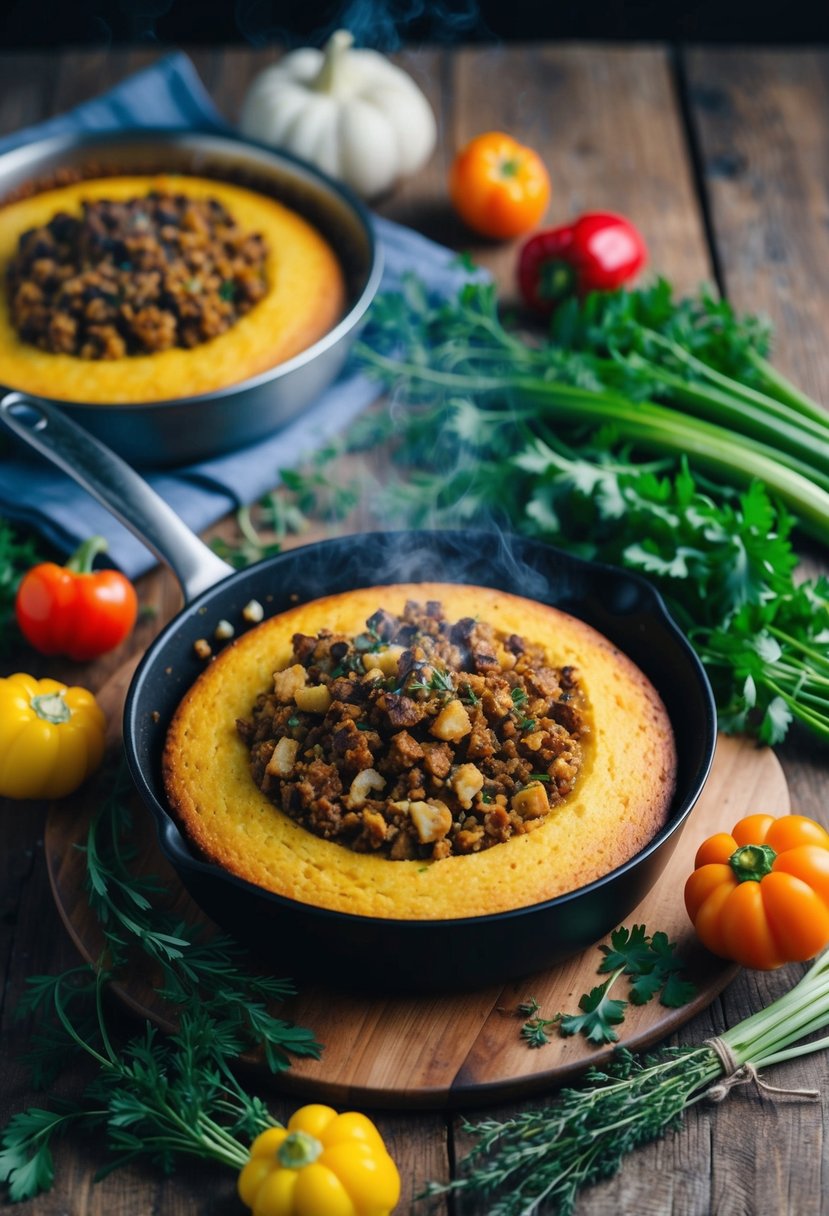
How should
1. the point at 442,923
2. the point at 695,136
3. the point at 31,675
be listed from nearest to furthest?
the point at 442,923
the point at 31,675
the point at 695,136

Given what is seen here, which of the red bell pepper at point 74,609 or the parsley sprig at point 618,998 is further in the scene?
the red bell pepper at point 74,609

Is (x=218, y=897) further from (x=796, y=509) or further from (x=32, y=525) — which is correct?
(x=796, y=509)

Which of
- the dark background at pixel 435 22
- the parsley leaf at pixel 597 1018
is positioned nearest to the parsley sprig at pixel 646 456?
the parsley leaf at pixel 597 1018

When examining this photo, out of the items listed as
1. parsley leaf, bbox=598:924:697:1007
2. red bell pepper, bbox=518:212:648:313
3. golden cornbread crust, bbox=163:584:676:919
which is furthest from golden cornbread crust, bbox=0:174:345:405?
parsley leaf, bbox=598:924:697:1007

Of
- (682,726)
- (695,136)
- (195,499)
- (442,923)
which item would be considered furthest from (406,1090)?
(695,136)

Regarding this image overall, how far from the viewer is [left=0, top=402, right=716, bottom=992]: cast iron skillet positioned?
3.26m

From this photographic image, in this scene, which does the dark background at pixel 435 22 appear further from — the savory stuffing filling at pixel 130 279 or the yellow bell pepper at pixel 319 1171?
the yellow bell pepper at pixel 319 1171

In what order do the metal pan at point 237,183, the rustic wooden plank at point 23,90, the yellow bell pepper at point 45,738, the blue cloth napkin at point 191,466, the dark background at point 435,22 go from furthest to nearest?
1. the dark background at point 435,22
2. the rustic wooden plank at point 23,90
3. the blue cloth napkin at point 191,466
4. the metal pan at point 237,183
5. the yellow bell pepper at point 45,738

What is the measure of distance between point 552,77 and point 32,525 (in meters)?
4.51

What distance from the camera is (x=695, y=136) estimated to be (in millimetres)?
7426

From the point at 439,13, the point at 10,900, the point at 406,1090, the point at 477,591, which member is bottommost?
the point at 10,900

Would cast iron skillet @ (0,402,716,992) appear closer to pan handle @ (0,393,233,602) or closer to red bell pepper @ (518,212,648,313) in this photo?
pan handle @ (0,393,233,602)

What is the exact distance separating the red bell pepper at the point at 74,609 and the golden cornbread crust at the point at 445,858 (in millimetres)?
714

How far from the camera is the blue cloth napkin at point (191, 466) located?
204 inches
